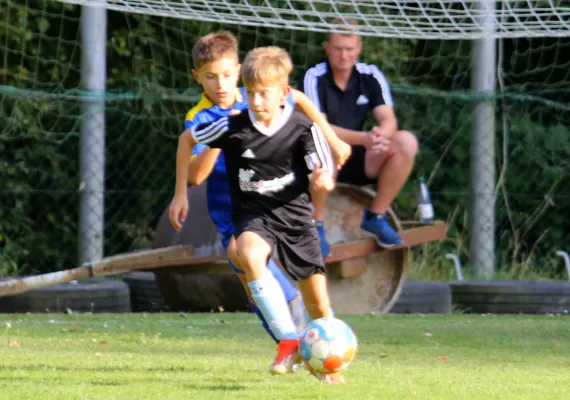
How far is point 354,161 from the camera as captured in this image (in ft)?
29.7

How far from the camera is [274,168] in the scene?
5316 millimetres

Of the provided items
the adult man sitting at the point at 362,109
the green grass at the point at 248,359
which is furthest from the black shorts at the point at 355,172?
the green grass at the point at 248,359

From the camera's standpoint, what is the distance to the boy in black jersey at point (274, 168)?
206 inches

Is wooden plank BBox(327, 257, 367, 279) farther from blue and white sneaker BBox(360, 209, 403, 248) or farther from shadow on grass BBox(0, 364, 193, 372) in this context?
shadow on grass BBox(0, 364, 193, 372)

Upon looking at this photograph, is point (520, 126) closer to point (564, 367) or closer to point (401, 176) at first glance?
point (401, 176)

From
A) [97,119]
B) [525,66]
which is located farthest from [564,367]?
[525,66]

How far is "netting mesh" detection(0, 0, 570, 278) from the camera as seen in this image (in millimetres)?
11680

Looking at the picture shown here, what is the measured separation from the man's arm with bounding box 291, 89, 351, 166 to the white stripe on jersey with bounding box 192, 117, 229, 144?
0.38m

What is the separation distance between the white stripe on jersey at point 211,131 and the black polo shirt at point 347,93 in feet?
11.0

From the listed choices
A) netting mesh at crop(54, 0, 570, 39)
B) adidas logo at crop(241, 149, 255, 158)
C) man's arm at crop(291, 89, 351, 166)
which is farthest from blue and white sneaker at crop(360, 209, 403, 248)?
adidas logo at crop(241, 149, 255, 158)

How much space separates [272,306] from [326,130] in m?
0.84

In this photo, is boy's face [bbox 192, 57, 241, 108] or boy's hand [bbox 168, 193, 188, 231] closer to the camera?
boy's hand [bbox 168, 193, 188, 231]

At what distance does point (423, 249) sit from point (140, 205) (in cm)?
272

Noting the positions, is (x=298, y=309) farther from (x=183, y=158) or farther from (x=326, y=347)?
(x=326, y=347)
